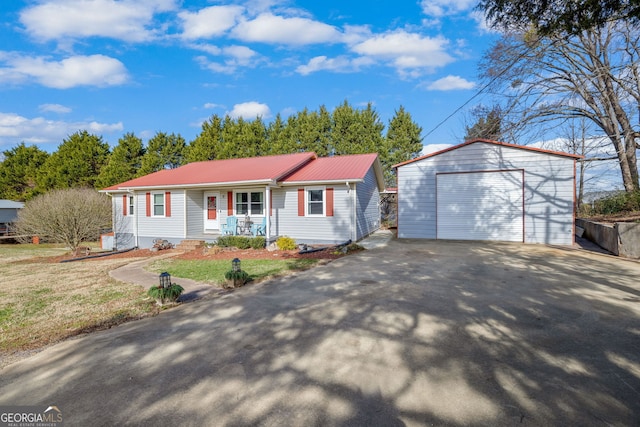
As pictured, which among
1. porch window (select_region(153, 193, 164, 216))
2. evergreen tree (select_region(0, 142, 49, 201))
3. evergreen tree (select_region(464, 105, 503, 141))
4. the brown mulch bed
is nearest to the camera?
the brown mulch bed

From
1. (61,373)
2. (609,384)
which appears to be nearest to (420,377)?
(609,384)

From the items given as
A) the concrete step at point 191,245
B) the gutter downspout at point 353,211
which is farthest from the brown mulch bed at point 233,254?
the gutter downspout at point 353,211

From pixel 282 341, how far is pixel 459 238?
1141 cm

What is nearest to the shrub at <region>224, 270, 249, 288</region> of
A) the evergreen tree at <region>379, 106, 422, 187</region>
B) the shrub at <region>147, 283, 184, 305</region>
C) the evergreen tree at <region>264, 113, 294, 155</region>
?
the shrub at <region>147, 283, 184, 305</region>

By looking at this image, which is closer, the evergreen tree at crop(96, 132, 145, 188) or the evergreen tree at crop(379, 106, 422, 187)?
the evergreen tree at crop(96, 132, 145, 188)

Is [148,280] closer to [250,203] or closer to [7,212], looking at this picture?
[250,203]

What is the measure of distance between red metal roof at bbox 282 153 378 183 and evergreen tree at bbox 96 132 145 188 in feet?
61.5

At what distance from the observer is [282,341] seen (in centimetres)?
376

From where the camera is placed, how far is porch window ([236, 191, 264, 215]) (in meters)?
14.3

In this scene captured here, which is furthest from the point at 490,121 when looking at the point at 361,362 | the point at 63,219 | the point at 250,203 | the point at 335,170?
the point at 63,219

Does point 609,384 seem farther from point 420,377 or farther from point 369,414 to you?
point 369,414

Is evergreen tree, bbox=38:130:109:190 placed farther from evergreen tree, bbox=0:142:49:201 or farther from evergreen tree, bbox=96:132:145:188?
evergreen tree, bbox=0:142:49:201

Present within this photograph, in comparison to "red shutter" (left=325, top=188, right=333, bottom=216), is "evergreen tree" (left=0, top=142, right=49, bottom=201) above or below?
above

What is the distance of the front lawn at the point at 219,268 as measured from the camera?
25.0 ft
